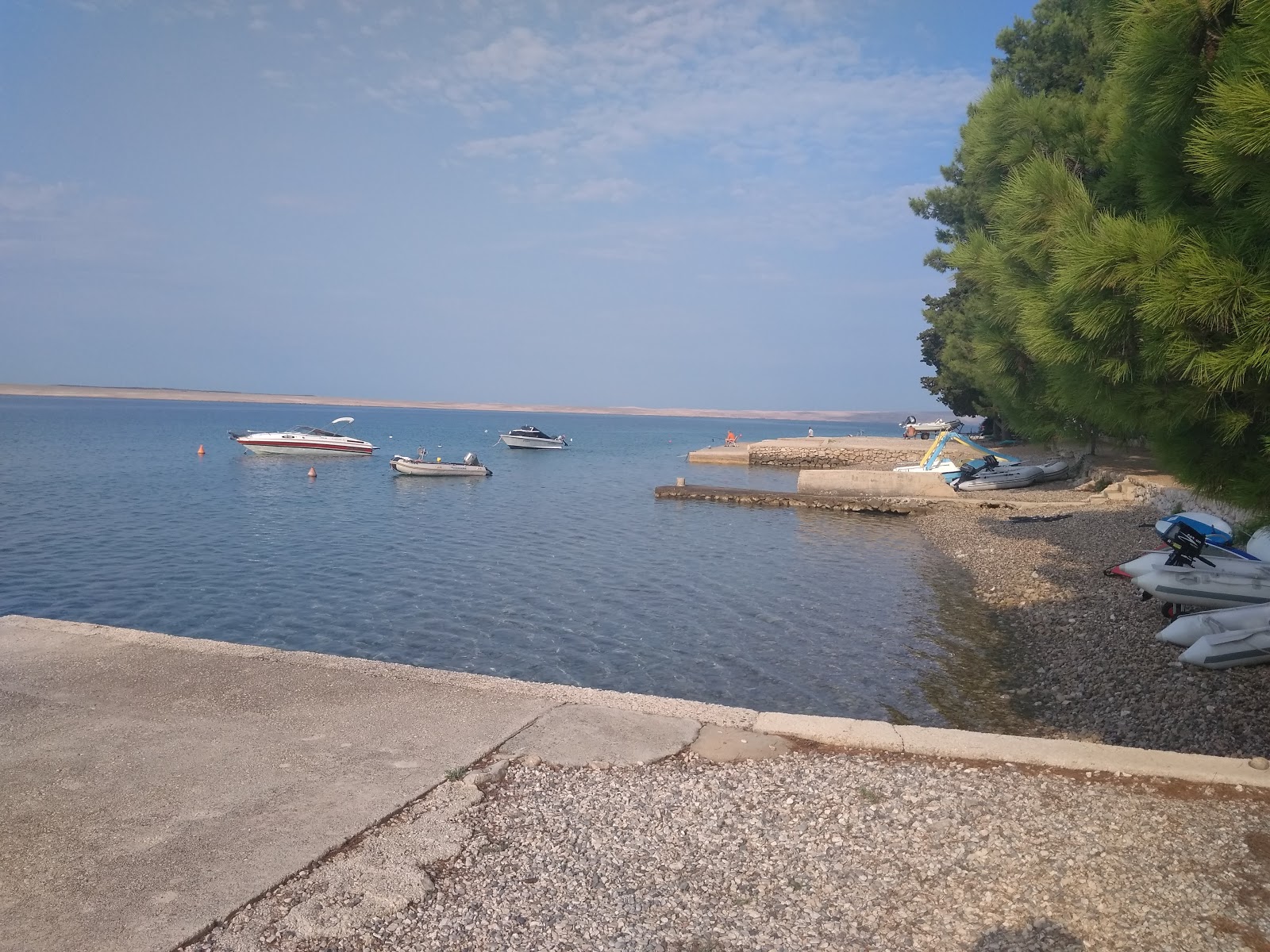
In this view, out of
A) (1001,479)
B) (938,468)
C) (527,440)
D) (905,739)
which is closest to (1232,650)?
(905,739)

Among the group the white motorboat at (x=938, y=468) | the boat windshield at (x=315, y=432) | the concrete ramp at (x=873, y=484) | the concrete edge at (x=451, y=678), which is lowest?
the concrete ramp at (x=873, y=484)

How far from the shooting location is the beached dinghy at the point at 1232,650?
8914mm

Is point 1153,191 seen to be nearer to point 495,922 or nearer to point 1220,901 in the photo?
point 1220,901

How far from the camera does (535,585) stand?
57.8 feet

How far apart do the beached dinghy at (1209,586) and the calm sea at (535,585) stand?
8.40 feet

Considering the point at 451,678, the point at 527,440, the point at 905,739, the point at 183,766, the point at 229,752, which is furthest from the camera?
the point at 527,440

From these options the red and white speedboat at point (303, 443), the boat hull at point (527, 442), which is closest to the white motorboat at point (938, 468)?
the red and white speedboat at point (303, 443)

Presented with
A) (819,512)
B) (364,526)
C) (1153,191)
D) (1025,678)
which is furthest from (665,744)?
(819,512)

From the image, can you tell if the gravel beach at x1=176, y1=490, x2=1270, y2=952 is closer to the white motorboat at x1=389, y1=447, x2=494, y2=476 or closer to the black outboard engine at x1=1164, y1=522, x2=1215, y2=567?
the black outboard engine at x1=1164, y1=522, x2=1215, y2=567

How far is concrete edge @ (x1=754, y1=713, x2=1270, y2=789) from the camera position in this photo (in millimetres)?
5152

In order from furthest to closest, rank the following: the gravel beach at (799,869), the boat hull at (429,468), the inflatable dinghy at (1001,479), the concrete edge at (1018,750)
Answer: the boat hull at (429,468) < the inflatable dinghy at (1001,479) < the concrete edge at (1018,750) < the gravel beach at (799,869)

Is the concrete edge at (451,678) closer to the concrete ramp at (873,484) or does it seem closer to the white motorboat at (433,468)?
the concrete ramp at (873,484)

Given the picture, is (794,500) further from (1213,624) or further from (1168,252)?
(1168,252)

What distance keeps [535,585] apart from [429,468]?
25230 millimetres
